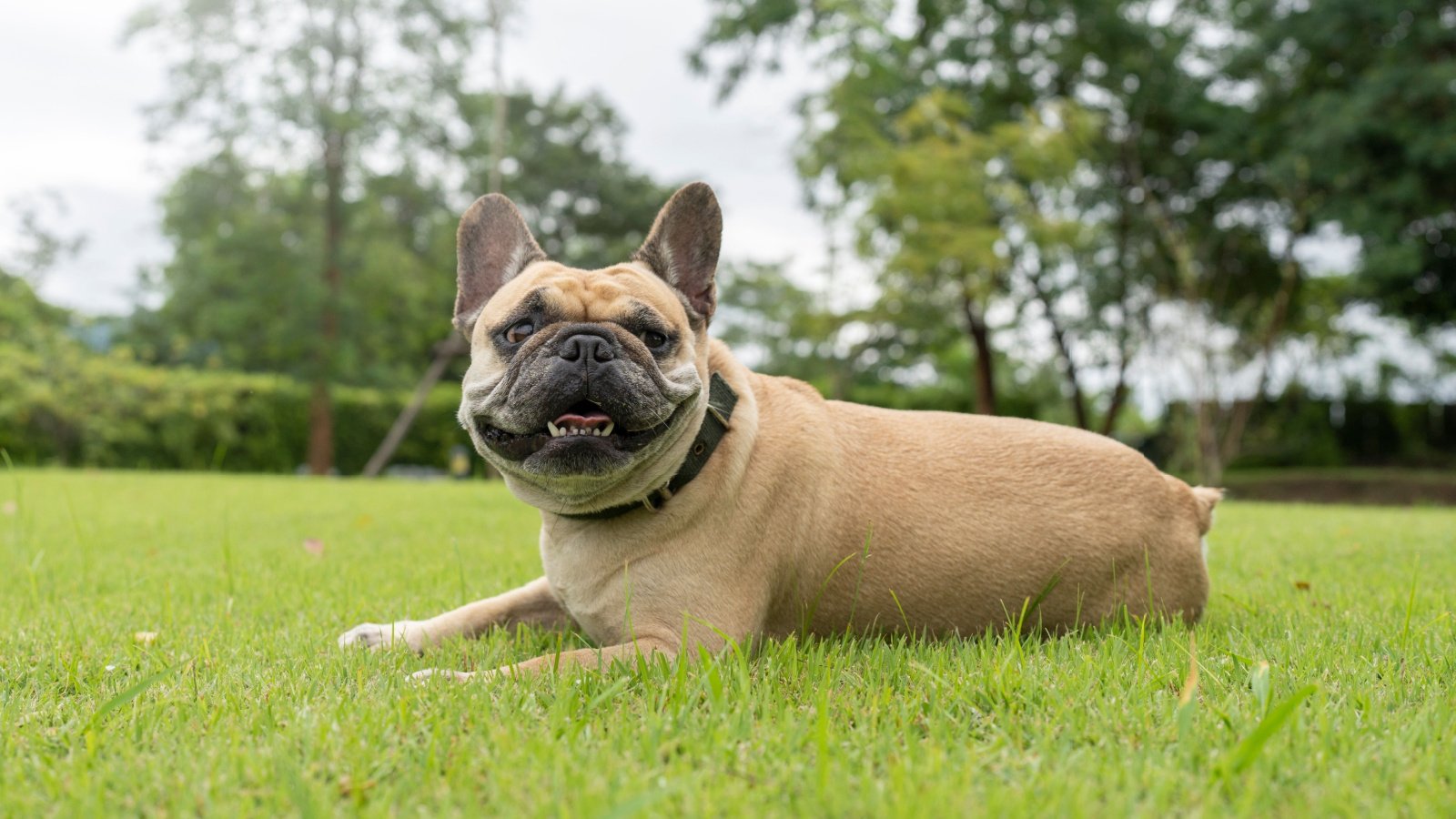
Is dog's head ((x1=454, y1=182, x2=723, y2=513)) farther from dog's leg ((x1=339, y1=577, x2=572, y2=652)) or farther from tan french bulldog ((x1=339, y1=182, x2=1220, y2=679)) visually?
dog's leg ((x1=339, y1=577, x2=572, y2=652))

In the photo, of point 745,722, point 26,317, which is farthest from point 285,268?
point 745,722

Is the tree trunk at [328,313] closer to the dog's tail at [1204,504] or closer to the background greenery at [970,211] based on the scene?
the background greenery at [970,211]

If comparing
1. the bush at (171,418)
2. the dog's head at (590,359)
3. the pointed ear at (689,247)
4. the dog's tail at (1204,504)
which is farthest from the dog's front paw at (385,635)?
the bush at (171,418)

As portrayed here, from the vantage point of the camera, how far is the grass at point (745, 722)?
5.43 feet

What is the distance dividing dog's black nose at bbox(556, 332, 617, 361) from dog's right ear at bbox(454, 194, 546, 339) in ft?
2.47

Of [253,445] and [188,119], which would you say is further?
[253,445]

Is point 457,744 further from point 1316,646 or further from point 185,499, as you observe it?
point 185,499

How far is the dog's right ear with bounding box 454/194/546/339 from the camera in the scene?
3.36 meters

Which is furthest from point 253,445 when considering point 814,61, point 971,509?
point 971,509

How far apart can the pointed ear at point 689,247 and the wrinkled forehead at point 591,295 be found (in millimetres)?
69

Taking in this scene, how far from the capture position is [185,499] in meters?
9.74

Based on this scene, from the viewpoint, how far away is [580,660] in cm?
Result: 256

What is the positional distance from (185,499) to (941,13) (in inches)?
601

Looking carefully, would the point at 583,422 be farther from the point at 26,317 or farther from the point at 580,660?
the point at 26,317
